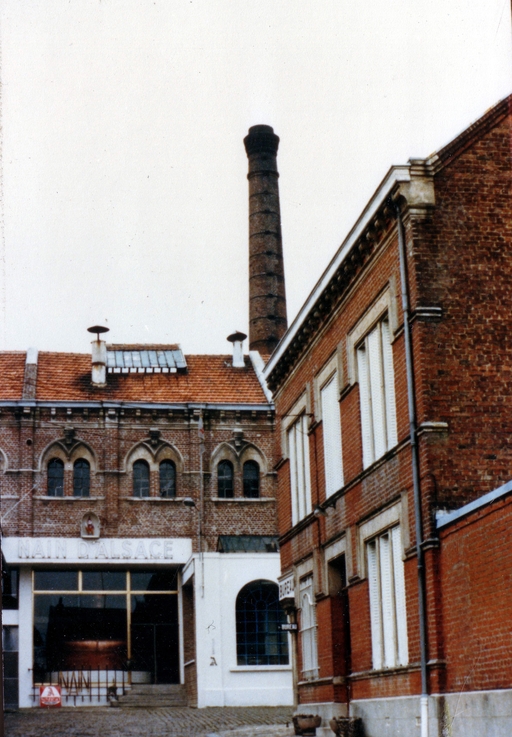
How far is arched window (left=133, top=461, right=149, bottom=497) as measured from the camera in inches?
1553

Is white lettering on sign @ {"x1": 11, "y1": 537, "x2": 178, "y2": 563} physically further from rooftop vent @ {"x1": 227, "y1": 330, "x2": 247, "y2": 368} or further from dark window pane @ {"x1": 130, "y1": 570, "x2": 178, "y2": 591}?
rooftop vent @ {"x1": 227, "y1": 330, "x2": 247, "y2": 368}

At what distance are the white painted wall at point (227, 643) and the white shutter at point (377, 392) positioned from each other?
17.8 m

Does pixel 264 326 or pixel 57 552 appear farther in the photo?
pixel 264 326

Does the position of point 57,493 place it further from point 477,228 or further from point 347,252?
point 477,228

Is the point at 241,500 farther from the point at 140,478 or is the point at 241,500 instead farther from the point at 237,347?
the point at 237,347

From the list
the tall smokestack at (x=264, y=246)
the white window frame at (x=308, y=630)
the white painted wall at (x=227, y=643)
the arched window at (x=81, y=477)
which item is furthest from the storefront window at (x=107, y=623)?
the white window frame at (x=308, y=630)

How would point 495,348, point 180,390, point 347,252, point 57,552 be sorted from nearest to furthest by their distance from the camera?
point 495,348 → point 347,252 → point 57,552 → point 180,390

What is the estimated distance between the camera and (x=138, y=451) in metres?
39.5

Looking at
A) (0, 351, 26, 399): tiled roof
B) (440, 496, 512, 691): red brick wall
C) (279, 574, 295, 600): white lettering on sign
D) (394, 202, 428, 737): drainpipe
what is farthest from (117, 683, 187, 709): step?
(440, 496, 512, 691): red brick wall

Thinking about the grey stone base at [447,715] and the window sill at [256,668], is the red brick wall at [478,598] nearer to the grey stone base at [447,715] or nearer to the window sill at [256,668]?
the grey stone base at [447,715]

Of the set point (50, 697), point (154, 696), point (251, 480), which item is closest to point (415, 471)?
point (50, 697)

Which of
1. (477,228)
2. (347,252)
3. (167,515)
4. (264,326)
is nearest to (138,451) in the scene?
(167,515)

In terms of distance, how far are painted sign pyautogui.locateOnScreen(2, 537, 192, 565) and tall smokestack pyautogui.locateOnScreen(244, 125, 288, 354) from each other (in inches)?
537

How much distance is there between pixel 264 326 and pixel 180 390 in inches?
416
